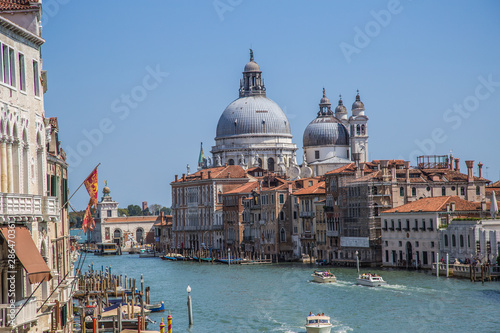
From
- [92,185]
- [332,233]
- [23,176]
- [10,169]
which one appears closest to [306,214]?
[332,233]

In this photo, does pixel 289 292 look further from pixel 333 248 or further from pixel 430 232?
pixel 333 248

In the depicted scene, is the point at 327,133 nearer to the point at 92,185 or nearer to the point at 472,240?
the point at 472,240

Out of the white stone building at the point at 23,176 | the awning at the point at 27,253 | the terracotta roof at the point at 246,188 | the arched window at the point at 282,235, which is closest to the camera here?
the awning at the point at 27,253

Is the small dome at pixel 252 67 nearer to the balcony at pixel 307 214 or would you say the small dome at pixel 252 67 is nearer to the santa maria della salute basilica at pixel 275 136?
the santa maria della salute basilica at pixel 275 136

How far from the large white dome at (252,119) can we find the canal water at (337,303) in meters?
48.1

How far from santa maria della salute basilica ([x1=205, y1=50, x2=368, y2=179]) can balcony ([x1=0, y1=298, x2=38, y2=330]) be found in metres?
79.3

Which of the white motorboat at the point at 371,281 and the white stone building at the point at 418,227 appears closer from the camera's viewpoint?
the white motorboat at the point at 371,281

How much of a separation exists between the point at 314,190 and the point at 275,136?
34.5m

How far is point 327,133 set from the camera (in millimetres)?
97188

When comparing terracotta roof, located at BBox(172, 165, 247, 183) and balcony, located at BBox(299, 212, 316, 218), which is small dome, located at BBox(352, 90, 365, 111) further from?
balcony, located at BBox(299, 212, 316, 218)

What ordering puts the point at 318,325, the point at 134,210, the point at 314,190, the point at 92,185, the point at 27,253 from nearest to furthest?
the point at 27,253 → the point at 92,185 → the point at 318,325 → the point at 314,190 → the point at 134,210

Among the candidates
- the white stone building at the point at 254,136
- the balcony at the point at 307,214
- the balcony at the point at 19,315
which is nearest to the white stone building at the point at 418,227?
the balcony at the point at 307,214

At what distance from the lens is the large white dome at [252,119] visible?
10206 cm

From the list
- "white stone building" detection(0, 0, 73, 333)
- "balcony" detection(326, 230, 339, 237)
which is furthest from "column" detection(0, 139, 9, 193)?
"balcony" detection(326, 230, 339, 237)
